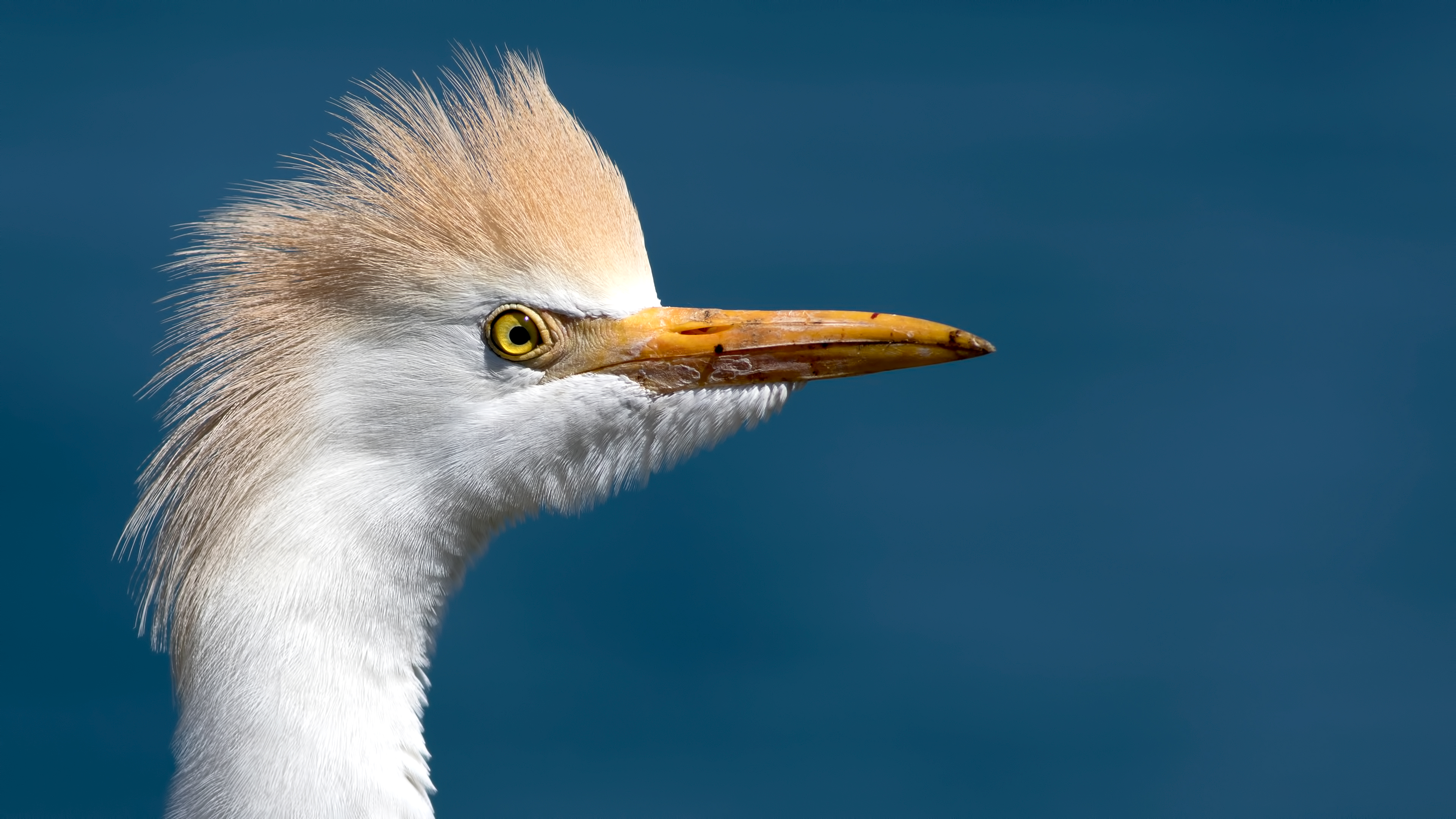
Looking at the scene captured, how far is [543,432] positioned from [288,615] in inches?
16.8

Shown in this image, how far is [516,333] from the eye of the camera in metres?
1.88

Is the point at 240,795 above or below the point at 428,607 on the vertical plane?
below

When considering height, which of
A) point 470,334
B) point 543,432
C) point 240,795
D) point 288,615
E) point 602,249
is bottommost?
point 240,795

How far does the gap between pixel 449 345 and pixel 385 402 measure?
0.38ft

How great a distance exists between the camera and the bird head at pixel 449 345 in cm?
182

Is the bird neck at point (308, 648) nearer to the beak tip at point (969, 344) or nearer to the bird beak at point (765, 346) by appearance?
the bird beak at point (765, 346)

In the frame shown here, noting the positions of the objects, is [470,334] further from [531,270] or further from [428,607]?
[428,607]

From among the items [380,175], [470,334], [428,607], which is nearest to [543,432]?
[470,334]

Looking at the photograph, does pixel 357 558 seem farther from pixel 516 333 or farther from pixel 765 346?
pixel 765 346

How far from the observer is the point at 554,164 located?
1.96 metres

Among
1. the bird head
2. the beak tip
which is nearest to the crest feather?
the bird head

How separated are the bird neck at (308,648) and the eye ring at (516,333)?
0.23 metres

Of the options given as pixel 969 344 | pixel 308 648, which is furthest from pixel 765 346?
pixel 308 648

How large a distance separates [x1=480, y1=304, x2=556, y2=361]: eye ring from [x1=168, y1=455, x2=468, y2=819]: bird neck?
228 millimetres
